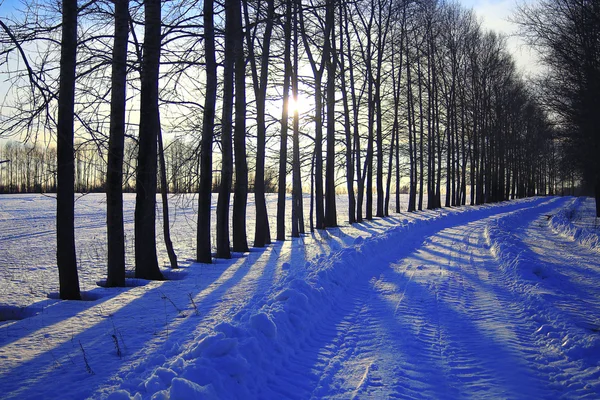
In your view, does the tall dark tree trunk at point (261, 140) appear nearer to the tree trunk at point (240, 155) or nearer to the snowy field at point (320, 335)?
the tree trunk at point (240, 155)

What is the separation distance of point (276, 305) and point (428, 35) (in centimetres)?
2906

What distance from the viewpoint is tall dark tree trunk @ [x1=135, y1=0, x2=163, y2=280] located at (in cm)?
848

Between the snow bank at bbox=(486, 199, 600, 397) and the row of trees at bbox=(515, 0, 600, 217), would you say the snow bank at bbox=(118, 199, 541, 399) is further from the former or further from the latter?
the row of trees at bbox=(515, 0, 600, 217)

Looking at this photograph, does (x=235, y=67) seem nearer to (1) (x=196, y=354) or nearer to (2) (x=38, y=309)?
(2) (x=38, y=309)

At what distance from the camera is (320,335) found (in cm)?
507

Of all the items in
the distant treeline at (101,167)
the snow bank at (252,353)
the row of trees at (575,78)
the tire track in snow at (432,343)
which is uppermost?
the row of trees at (575,78)

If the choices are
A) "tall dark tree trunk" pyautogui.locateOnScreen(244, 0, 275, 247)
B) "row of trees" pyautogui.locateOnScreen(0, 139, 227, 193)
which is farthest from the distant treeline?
"tall dark tree trunk" pyautogui.locateOnScreen(244, 0, 275, 247)

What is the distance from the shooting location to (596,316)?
5.68 meters

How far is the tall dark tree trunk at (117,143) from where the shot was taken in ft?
25.9

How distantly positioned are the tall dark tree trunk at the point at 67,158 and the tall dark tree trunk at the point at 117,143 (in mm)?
899

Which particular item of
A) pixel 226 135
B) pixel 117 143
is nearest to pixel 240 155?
pixel 226 135

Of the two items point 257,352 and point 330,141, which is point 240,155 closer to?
point 330,141

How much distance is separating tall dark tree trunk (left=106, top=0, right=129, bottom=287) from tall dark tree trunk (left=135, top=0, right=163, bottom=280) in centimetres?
46

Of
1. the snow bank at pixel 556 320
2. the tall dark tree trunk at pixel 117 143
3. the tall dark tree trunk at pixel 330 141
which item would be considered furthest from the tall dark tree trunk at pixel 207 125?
the tall dark tree trunk at pixel 330 141
